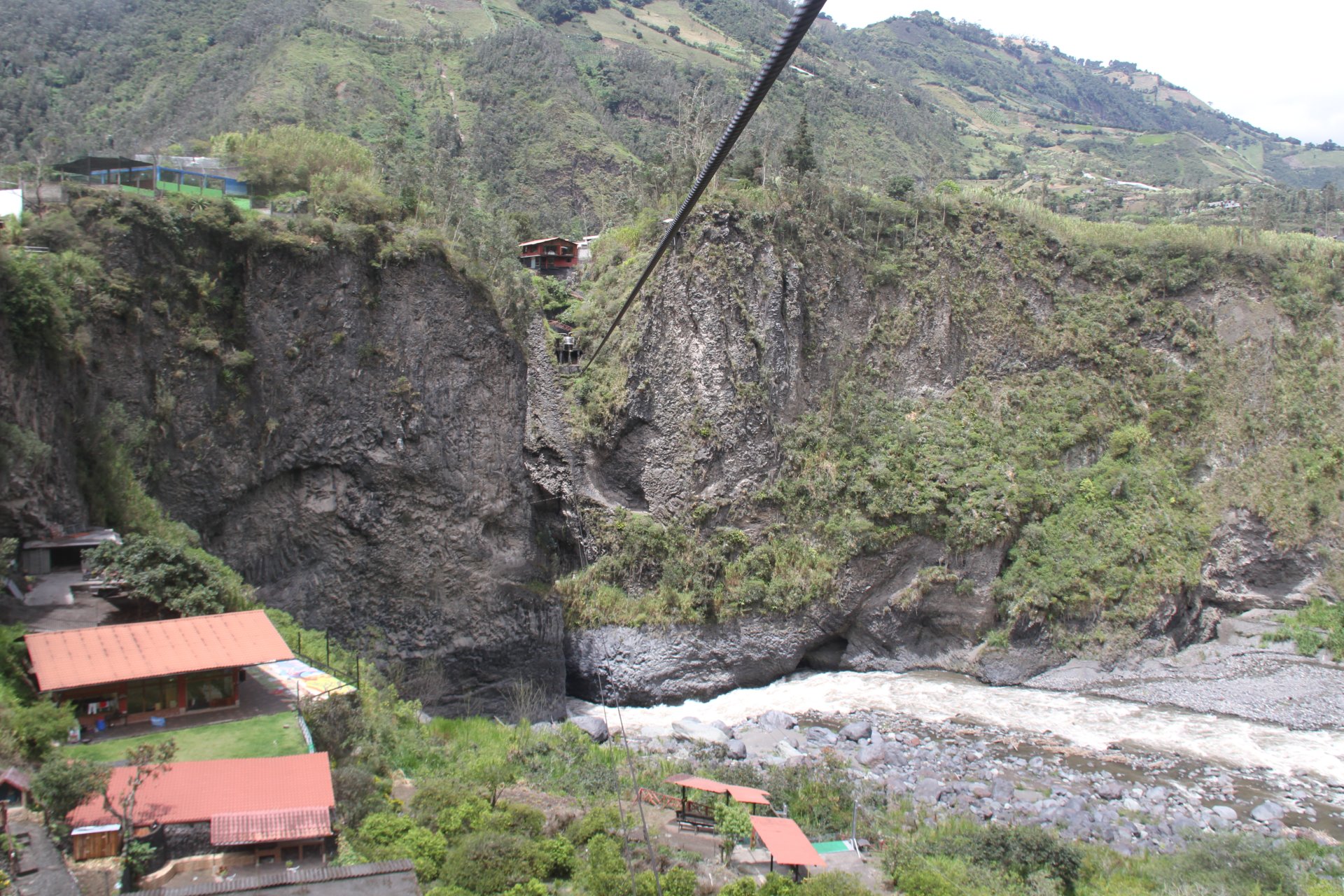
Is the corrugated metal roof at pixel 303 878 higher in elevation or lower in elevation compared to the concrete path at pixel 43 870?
lower

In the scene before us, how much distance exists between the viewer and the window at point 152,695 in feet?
48.3

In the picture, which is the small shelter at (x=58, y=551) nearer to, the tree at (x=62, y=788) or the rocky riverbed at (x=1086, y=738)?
the tree at (x=62, y=788)

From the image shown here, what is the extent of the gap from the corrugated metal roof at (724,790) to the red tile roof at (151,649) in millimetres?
7590

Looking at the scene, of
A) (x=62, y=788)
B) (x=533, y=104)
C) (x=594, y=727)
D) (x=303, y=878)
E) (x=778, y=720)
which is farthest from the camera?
(x=533, y=104)

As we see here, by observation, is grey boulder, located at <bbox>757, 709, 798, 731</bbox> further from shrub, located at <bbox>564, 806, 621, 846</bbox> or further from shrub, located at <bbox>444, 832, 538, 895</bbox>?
shrub, located at <bbox>444, 832, 538, 895</bbox>

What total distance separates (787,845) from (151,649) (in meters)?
11.1

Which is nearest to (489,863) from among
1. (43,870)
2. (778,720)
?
(43,870)

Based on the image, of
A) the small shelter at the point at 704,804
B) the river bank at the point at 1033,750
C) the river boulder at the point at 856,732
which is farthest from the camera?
the river boulder at the point at 856,732

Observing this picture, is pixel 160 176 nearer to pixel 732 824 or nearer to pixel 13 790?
pixel 13 790

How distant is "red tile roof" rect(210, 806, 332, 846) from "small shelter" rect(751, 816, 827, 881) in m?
6.96

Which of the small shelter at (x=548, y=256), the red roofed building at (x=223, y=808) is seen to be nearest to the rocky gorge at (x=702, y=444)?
the small shelter at (x=548, y=256)

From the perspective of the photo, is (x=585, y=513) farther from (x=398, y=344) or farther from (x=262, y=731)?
(x=262, y=731)

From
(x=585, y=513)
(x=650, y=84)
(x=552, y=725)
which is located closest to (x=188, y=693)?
(x=552, y=725)

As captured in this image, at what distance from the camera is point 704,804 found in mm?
17031
